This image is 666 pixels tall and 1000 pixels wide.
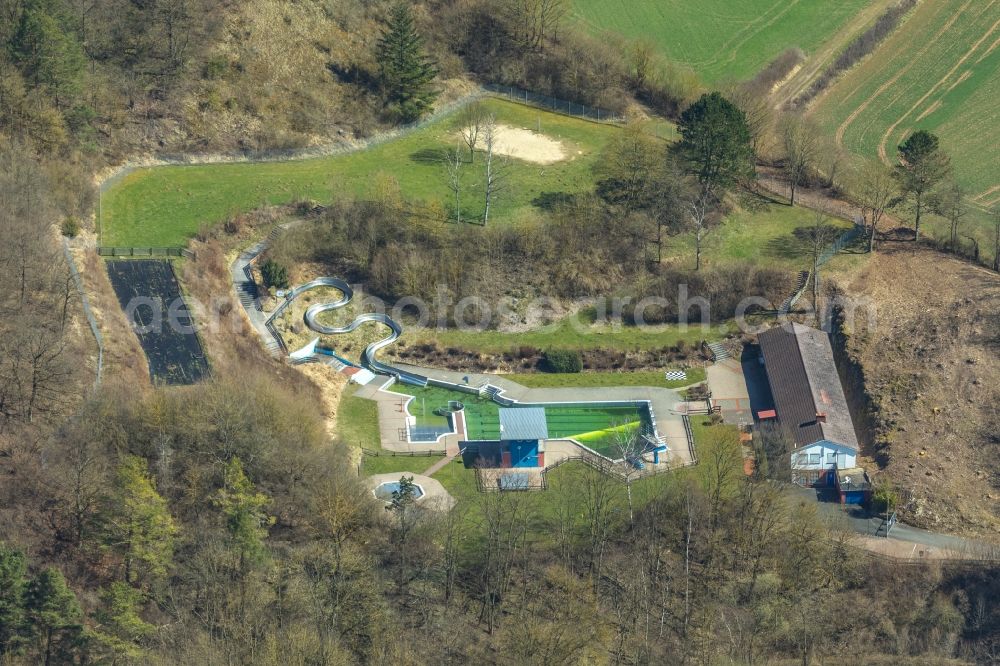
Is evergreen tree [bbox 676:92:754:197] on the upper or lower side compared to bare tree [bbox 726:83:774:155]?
lower

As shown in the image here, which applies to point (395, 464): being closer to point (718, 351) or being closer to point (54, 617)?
point (718, 351)

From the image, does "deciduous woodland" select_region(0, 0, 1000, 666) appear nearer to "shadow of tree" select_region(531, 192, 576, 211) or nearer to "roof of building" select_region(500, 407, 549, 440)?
"shadow of tree" select_region(531, 192, 576, 211)

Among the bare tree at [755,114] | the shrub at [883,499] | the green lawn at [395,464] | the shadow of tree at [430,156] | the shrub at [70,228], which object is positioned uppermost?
the bare tree at [755,114]

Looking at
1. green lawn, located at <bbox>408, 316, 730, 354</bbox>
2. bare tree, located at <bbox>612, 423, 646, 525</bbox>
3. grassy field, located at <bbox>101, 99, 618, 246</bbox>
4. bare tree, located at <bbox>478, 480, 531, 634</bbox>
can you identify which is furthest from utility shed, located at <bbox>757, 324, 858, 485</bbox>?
grassy field, located at <bbox>101, 99, 618, 246</bbox>

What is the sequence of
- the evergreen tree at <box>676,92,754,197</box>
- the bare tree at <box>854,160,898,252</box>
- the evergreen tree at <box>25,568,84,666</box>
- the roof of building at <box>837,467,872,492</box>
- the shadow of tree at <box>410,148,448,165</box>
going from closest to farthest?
1. the evergreen tree at <box>25,568,84,666</box>
2. the roof of building at <box>837,467,872,492</box>
3. the bare tree at <box>854,160,898,252</box>
4. the evergreen tree at <box>676,92,754,197</box>
5. the shadow of tree at <box>410,148,448,165</box>

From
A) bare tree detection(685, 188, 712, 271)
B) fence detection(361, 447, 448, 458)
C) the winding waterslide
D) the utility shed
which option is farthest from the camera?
A: bare tree detection(685, 188, 712, 271)

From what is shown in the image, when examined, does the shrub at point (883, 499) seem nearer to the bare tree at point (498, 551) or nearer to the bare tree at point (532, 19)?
the bare tree at point (498, 551)

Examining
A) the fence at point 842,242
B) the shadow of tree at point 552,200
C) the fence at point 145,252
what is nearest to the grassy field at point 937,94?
the fence at point 842,242
